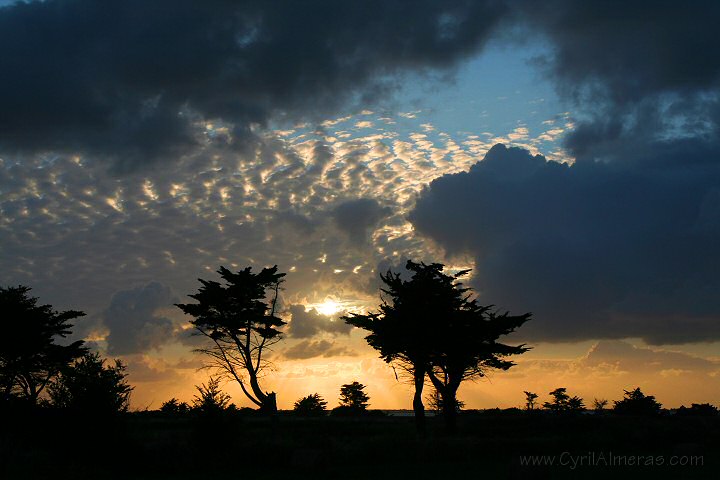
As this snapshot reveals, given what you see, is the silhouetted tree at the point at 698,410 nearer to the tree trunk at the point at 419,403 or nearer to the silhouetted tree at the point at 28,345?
the tree trunk at the point at 419,403

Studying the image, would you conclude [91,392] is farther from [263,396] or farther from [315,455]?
[263,396]

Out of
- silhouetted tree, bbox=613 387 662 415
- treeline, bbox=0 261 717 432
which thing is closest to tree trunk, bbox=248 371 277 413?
treeline, bbox=0 261 717 432

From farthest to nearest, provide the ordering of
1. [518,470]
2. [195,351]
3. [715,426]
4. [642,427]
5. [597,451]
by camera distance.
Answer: [195,351] → [715,426] → [642,427] → [597,451] → [518,470]

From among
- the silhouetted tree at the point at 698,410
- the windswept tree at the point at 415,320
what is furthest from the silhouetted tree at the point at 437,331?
the silhouetted tree at the point at 698,410

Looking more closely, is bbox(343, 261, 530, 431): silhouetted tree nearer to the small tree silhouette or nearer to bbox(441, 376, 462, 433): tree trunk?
bbox(441, 376, 462, 433): tree trunk

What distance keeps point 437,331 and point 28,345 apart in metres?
33.1

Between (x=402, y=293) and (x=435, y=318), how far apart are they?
371cm

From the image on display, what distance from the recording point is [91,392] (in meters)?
30.8

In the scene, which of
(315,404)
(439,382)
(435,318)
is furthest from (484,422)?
(315,404)

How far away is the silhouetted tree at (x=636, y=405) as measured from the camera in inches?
2965

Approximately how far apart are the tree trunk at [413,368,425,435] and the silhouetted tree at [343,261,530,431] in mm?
80

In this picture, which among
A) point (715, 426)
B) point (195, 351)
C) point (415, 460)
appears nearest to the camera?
point (415, 460)

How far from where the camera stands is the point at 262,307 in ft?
178

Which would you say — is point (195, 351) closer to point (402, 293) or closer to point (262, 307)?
point (262, 307)
